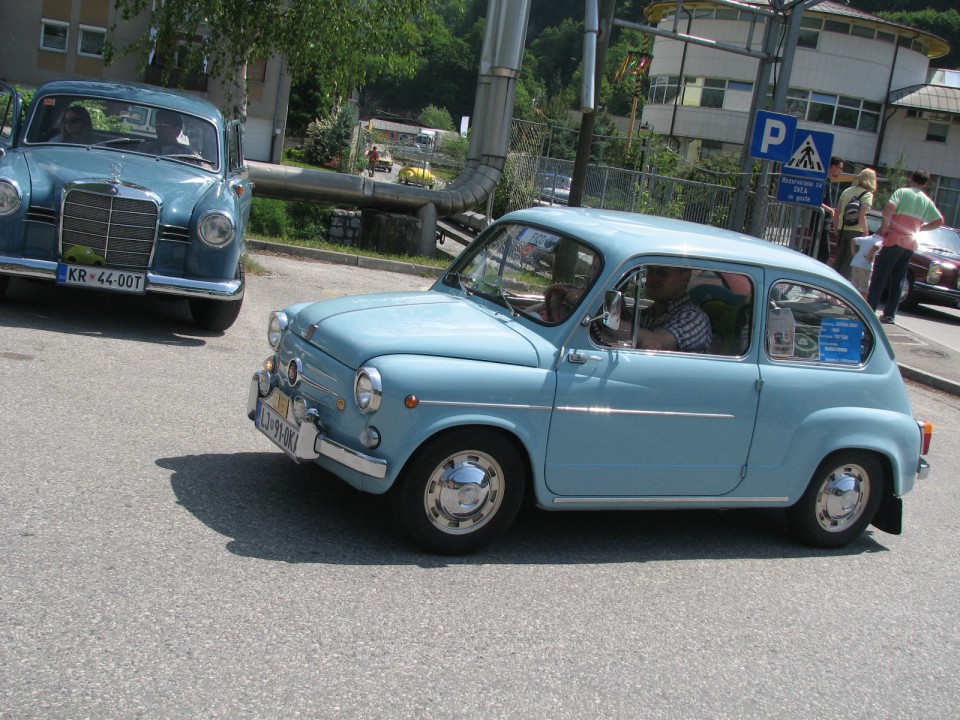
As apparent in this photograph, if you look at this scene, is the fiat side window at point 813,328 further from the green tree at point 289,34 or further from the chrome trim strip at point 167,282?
the green tree at point 289,34

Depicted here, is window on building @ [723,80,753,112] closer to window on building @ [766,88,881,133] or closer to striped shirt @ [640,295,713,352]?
window on building @ [766,88,881,133]

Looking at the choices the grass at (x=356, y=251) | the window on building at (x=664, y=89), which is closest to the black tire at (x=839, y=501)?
the grass at (x=356, y=251)

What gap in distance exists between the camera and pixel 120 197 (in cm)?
843

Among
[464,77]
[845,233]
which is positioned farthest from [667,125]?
[464,77]

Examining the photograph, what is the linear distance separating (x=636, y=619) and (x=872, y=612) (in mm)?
1381

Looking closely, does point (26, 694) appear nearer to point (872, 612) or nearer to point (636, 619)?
point (636, 619)

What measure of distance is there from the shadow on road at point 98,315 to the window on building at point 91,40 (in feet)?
126

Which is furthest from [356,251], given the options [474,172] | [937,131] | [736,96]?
[937,131]

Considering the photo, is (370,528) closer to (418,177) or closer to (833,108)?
(418,177)

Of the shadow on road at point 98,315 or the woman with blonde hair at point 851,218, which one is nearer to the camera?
the shadow on road at point 98,315

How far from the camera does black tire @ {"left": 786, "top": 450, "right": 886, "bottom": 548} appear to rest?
5.93 m

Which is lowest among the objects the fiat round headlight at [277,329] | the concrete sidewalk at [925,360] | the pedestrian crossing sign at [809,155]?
the concrete sidewalk at [925,360]

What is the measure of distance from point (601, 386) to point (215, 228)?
4.71m

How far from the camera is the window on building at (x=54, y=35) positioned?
43938mm
